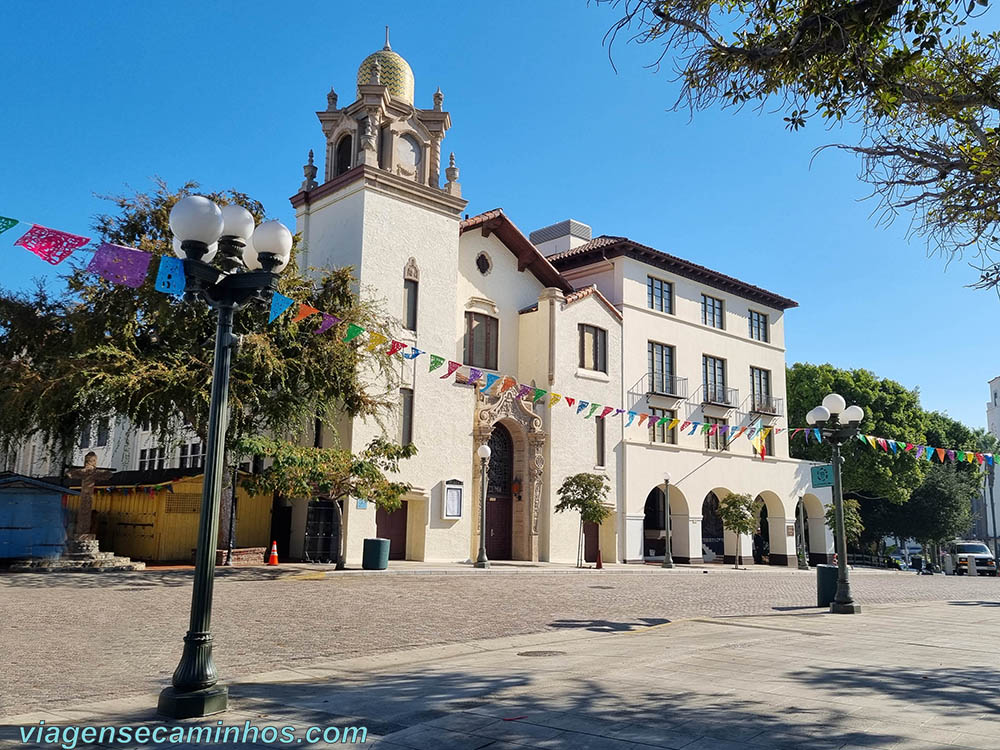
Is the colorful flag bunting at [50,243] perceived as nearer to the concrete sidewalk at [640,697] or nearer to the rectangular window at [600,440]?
the concrete sidewalk at [640,697]

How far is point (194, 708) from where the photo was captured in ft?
21.2

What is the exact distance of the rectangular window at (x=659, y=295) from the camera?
3841cm

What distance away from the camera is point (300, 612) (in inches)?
575

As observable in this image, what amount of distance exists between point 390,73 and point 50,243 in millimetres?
22201

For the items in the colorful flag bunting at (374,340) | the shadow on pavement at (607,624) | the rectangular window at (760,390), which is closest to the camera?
the shadow on pavement at (607,624)

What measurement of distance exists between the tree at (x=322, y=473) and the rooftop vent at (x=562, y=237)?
2117cm

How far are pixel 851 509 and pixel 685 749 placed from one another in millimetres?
38895

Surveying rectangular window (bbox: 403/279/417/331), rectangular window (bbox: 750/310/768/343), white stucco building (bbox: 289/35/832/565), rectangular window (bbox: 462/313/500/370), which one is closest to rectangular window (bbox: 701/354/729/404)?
white stucco building (bbox: 289/35/832/565)

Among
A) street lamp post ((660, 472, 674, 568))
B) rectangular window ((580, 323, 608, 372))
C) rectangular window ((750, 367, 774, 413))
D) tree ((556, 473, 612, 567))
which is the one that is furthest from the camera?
rectangular window ((750, 367, 774, 413))

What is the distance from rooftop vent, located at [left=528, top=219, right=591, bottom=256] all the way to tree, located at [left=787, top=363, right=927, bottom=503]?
63.0ft

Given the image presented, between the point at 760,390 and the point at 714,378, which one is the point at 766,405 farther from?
the point at 714,378

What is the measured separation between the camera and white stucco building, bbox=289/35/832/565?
29.0 m

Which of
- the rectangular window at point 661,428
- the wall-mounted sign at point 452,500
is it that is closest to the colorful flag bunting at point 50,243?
the wall-mounted sign at point 452,500

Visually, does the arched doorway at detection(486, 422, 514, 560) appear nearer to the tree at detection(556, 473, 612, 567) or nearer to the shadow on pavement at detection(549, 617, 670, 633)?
the tree at detection(556, 473, 612, 567)
